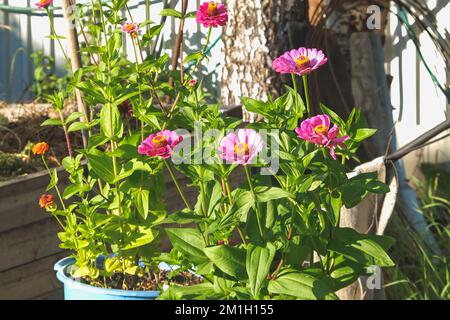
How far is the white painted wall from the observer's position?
13.3 feet

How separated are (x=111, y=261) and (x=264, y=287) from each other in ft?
1.67

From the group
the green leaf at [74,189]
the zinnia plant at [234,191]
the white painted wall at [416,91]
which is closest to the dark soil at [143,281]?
the zinnia plant at [234,191]

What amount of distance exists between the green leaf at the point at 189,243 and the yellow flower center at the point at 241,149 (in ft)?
1.00

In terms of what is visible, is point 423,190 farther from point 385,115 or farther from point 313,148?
point 313,148

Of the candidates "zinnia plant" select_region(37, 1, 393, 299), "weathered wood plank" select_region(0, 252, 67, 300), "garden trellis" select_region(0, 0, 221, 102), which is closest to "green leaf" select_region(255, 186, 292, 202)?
"zinnia plant" select_region(37, 1, 393, 299)

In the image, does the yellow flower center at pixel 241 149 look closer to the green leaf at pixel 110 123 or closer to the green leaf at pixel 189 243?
the green leaf at pixel 189 243

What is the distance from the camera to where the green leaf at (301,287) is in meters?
1.50

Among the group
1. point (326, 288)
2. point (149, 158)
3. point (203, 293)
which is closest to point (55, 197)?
point (149, 158)

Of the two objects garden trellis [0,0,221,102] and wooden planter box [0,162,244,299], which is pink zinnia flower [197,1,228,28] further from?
garden trellis [0,0,221,102]

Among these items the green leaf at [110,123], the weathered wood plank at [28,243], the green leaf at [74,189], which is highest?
the green leaf at [110,123]

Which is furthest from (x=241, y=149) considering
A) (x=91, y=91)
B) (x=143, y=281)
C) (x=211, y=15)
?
(x=143, y=281)

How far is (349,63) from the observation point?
3.60 meters

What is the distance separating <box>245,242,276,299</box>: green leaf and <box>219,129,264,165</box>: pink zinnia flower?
19 centimetres

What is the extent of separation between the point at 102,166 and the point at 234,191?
1.26 ft
